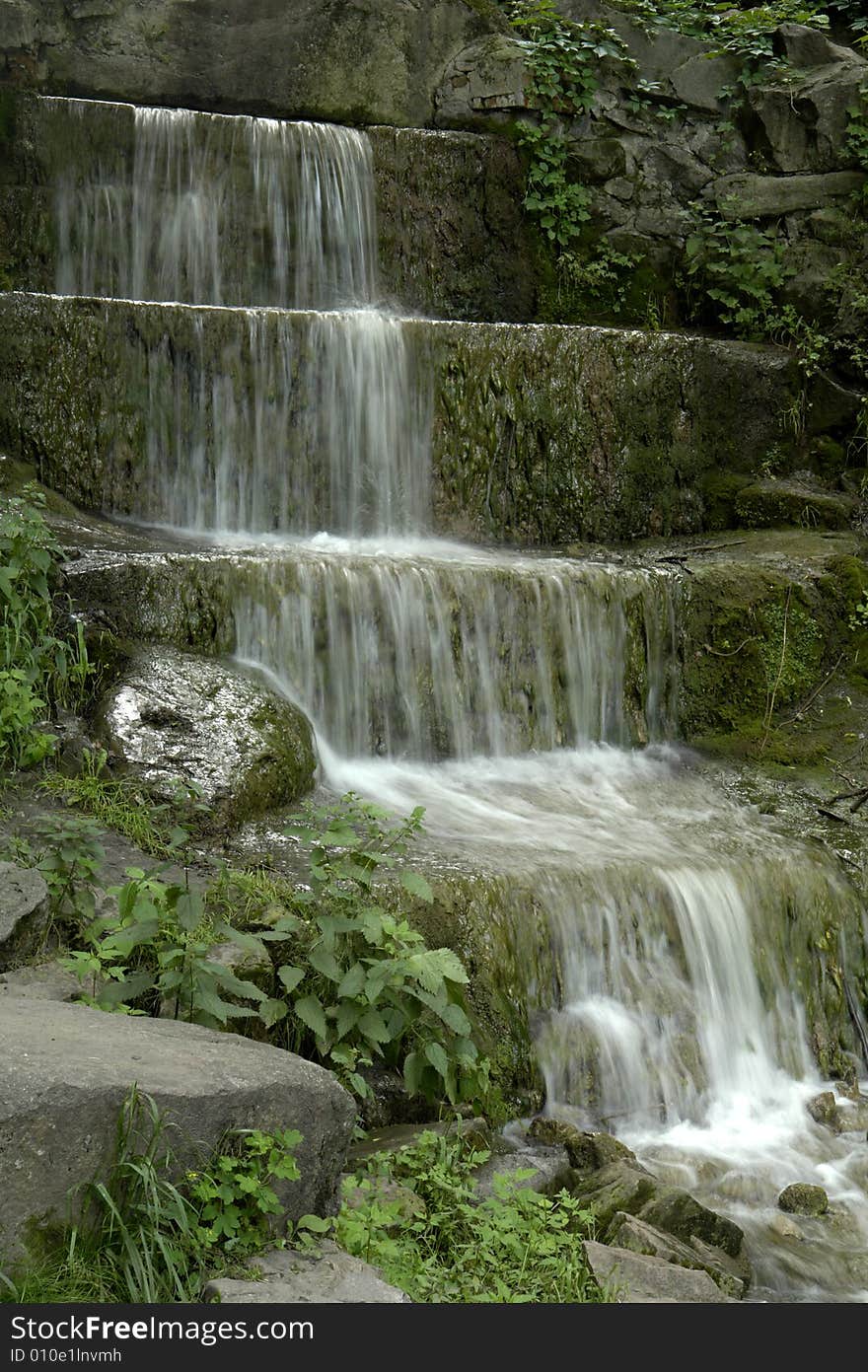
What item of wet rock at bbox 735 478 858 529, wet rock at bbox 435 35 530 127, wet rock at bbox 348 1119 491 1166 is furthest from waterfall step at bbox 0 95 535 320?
wet rock at bbox 348 1119 491 1166

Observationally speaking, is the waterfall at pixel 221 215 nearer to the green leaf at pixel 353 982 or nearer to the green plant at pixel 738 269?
the green plant at pixel 738 269

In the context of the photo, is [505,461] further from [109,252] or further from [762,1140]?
[762,1140]

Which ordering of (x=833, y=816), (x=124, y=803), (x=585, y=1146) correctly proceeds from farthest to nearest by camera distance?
(x=833, y=816) < (x=124, y=803) < (x=585, y=1146)

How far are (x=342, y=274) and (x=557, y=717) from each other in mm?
4383

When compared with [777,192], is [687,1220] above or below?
below

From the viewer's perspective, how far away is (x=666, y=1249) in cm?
377

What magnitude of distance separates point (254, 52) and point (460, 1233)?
9.52 metres

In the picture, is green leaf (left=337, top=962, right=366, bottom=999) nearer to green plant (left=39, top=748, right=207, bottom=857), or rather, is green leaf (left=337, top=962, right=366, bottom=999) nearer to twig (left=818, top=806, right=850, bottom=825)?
green plant (left=39, top=748, right=207, bottom=857)

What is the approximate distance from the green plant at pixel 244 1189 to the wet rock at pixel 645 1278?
2.91 feet

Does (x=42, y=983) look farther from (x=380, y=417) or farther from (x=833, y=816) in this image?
(x=380, y=417)

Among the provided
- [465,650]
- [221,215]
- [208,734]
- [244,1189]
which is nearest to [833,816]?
[465,650]

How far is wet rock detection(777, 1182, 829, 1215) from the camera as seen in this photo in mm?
4582

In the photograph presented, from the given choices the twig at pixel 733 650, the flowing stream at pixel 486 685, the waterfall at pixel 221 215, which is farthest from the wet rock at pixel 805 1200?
the waterfall at pixel 221 215

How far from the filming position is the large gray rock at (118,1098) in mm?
2777
